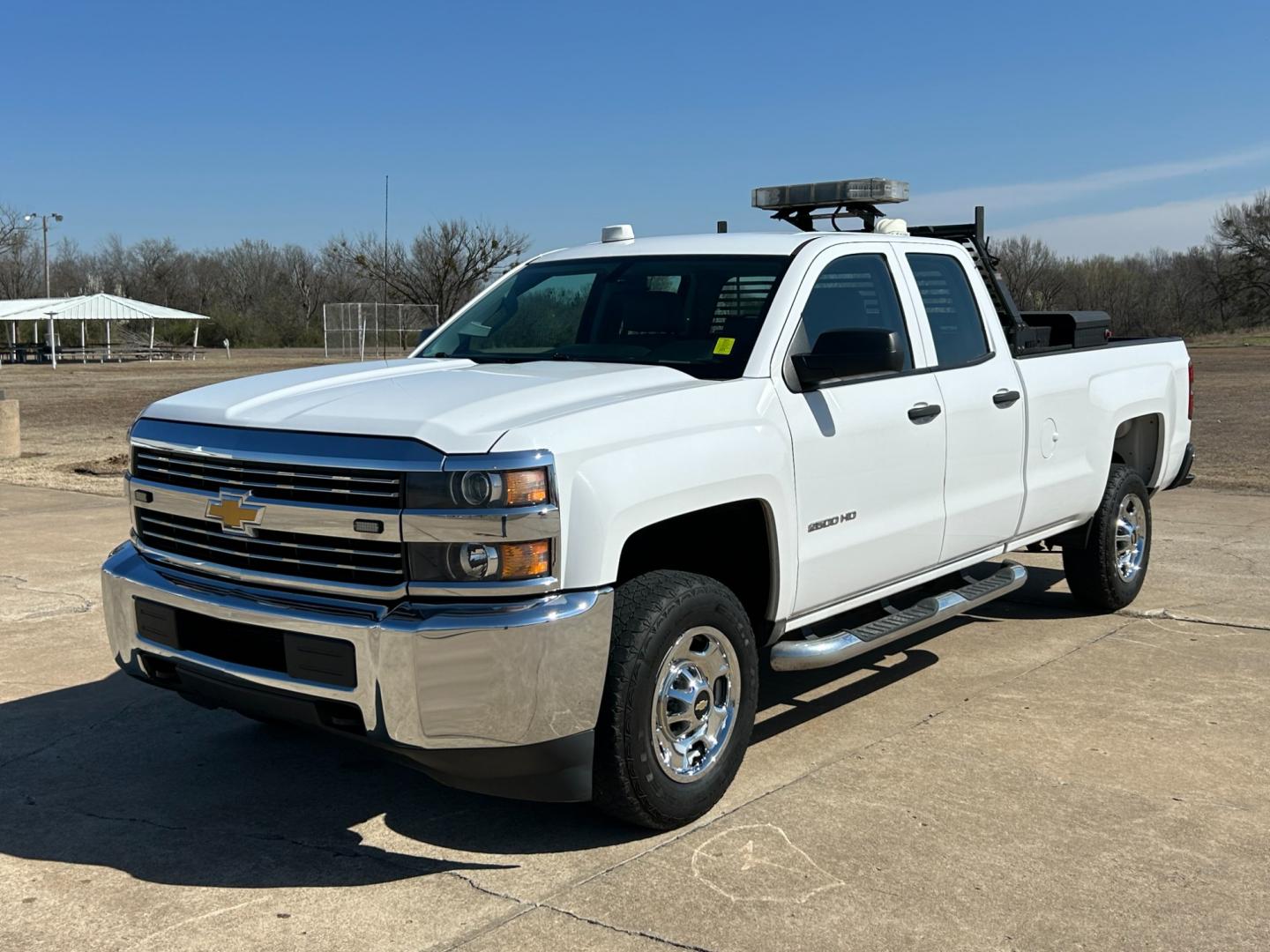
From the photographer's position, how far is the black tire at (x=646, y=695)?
3.87 metres

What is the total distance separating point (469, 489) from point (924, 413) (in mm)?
2296

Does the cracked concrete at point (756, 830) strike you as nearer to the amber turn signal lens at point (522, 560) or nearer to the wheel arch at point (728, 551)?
the wheel arch at point (728, 551)

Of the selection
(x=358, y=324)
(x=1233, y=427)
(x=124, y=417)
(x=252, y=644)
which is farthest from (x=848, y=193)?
(x=358, y=324)

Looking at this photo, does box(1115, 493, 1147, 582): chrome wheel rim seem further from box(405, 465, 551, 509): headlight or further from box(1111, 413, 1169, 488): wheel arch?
box(405, 465, 551, 509): headlight

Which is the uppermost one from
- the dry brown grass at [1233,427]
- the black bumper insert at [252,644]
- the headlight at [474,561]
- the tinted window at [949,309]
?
the tinted window at [949,309]

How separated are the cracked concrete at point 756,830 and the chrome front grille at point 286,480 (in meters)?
0.90

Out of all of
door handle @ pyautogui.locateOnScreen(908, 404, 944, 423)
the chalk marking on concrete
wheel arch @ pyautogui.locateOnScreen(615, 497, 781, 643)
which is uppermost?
door handle @ pyautogui.locateOnScreen(908, 404, 944, 423)

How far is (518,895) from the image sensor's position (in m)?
3.76

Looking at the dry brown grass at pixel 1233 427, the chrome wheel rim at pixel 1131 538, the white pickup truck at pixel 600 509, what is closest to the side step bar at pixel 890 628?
the white pickup truck at pixel 600 509

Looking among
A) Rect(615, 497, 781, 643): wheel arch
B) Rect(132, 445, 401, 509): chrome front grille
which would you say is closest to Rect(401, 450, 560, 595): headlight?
Rect(132, 445, 401, 509): chrome front grille

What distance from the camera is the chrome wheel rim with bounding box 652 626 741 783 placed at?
4.09 metres

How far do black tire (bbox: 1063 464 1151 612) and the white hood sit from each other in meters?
3.29

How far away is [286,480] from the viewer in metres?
3.84

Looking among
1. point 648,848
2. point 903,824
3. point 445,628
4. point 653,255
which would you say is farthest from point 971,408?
point 445,628
